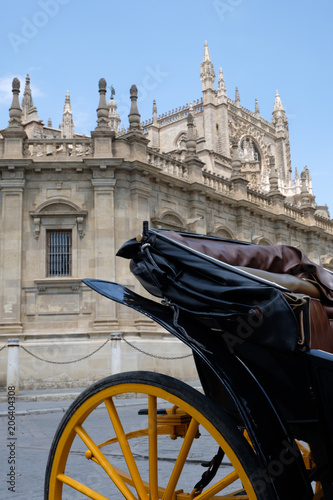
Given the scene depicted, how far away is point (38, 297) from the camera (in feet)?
51.2

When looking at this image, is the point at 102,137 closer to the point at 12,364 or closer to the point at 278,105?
the point at 12,364

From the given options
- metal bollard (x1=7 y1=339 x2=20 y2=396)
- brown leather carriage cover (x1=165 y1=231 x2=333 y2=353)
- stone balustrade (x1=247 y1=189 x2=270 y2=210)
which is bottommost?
metal bollard (x1=7 y1=339 x2=20 y2=396)

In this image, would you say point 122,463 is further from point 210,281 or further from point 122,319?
point 122,319

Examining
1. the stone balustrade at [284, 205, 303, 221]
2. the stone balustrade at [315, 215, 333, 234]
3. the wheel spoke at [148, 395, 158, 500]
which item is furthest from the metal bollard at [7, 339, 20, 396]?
the stone balustrade at [315, 215, 333, 234]

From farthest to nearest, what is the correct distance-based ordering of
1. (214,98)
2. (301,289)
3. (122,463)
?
1. (214,98)
2. (122,463)
3. (301,289)

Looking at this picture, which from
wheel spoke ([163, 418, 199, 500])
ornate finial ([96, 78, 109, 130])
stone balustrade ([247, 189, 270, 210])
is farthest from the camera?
stone balustrade ([247, 189, 270, 210])

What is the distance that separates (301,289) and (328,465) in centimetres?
86

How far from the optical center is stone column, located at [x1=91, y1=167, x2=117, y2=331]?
50.4 ft

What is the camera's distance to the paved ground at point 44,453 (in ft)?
13.8

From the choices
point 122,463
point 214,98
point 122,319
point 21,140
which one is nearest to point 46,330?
point 122,319

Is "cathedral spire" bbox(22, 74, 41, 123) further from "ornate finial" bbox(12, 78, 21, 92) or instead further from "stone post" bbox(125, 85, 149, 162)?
"stone post" bbox(125, 85, 149, 162)

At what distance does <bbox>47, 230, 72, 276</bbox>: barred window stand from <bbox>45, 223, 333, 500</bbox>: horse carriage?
1357cm

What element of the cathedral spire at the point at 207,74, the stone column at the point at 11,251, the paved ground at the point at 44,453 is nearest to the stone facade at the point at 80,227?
the stone column at the point at 11,251

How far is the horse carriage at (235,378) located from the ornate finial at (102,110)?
15.0 metres
